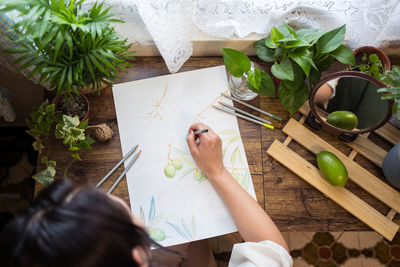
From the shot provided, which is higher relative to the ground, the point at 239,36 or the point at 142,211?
the point at 239,36

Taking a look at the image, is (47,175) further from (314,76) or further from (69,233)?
(314,76)

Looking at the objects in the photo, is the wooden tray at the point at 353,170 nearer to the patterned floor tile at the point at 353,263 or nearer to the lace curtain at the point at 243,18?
the lace curtain at the point at 243,18

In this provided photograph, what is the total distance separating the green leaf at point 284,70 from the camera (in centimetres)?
73

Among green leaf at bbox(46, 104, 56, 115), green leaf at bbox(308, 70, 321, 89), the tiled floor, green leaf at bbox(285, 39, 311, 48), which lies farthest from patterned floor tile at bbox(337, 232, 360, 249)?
green leaf at bbox(46, 104, 56, 115)

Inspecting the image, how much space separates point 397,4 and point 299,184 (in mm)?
482

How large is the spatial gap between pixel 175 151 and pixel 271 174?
261 millimetres

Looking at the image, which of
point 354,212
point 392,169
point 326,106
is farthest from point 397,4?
point 354,212

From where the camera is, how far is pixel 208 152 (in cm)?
77

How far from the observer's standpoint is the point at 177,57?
2.59 feet

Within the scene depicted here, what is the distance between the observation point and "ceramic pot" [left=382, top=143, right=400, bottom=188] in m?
0.74

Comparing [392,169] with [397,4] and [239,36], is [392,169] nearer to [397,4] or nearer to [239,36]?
[397,4]

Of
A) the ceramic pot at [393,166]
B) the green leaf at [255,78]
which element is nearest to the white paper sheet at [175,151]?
the green leaf at [255,78]

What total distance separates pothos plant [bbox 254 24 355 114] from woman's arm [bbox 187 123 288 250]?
8.6 inches

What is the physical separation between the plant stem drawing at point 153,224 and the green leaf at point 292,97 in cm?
43
